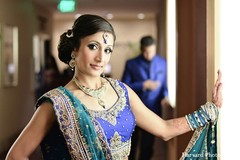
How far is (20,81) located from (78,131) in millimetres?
6186

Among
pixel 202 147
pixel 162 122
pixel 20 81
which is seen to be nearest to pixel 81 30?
pixel 162 122

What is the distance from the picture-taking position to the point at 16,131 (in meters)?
7.45

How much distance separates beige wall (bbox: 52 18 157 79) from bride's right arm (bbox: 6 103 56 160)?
13231 mm


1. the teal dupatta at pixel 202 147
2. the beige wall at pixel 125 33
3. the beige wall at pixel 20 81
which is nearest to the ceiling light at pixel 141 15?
the beige wall at pixel 125 33

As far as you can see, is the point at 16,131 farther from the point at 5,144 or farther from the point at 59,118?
the point at 59,118

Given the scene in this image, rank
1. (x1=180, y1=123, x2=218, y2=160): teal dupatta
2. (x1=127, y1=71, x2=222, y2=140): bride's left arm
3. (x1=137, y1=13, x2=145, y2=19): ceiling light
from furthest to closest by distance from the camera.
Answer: (x1=137, y1=13, x2=145, y2=19): ceiling light < (x1=180, y1=123, x2=218, y2=160): teal dupatta < (x1=127, y1=71, x2=222, y2=140): bride's left arm

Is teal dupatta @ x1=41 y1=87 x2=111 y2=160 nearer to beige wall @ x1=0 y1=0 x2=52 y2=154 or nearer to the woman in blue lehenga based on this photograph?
the woman in blue lehenga

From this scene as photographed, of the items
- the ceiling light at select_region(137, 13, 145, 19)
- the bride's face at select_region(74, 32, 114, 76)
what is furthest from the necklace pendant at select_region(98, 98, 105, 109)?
the ceiling light at select_region(137, 13, 145, 19)

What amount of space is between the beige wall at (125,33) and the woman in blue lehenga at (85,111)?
1312 centimetres

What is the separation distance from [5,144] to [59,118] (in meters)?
4.96

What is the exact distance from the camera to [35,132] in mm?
1926

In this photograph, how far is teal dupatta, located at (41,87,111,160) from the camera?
6.31 feet

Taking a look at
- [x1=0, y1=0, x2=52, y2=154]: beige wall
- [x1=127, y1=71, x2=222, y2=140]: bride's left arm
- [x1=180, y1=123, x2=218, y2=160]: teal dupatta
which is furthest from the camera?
[x1=0, y1=0, x2=52, y2=154]: beige wall

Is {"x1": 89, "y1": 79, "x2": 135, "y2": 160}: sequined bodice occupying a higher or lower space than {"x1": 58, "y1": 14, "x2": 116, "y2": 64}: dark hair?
lower
